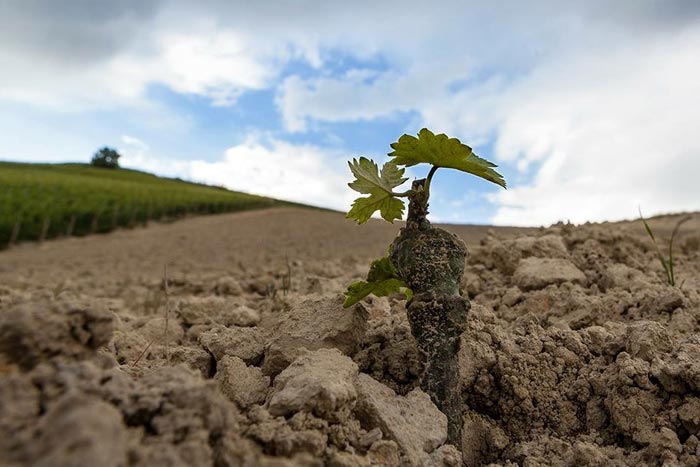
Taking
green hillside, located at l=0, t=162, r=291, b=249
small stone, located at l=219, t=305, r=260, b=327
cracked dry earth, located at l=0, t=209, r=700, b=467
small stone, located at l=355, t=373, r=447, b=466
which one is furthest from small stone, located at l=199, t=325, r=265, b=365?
green hillside, located at l=0, t=162, r=291, b=249

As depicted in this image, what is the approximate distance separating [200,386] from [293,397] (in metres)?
0.33

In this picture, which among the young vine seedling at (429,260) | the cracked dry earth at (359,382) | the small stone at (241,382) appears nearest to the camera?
the cracked dry earth at (359,382)

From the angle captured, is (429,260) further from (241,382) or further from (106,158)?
(106,158)

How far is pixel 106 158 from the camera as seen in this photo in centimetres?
5881

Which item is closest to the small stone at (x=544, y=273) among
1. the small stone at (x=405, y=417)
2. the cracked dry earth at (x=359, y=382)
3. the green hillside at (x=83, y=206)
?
the cracked dry earth at (x=359, y=382)

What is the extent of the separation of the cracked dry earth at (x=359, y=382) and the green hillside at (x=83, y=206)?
2607 cm

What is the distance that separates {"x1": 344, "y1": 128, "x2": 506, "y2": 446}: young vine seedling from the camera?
1703 mm

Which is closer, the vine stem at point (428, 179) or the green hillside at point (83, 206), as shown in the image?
the vine stem at point (428, 179)

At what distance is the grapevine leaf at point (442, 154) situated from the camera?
1.69 m

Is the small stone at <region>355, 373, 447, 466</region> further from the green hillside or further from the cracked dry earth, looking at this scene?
the green hillside

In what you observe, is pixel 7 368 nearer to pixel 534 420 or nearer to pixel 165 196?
pixel 534 420

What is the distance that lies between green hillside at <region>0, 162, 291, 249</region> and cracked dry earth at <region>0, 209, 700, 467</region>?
26.1 m

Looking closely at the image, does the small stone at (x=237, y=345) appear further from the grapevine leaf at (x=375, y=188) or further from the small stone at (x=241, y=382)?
the grapevine leaf at (x=375, y=188)

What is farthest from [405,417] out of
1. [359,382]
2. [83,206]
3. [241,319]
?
[83,206]
